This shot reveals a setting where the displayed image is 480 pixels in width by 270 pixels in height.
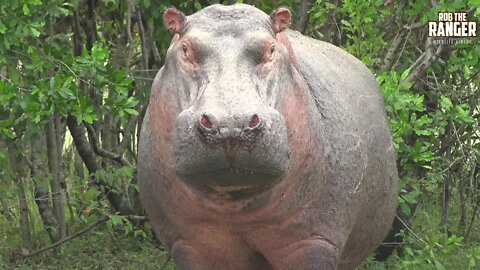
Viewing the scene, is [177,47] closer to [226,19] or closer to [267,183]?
[226,19]

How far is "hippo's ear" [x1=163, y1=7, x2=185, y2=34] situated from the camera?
3693mm

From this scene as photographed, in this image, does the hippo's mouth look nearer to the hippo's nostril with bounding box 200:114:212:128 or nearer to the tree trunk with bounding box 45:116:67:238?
the hippo's nostril with bounding box 200:114:212:128

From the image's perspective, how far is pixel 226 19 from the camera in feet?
11.7

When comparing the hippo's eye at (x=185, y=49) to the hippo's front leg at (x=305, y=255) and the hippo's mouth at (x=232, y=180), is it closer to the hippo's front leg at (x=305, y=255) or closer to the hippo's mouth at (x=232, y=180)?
the hippo's mouth at (x=232, y=180)

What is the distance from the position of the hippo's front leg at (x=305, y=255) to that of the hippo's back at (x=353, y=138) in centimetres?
15

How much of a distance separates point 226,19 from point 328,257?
966mm

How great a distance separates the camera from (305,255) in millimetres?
3881

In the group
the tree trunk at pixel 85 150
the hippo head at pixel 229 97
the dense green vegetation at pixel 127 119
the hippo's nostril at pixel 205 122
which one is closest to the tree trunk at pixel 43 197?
the dense green vegetation at pixel 127 119

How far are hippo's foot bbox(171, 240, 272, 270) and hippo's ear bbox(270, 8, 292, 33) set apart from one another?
797 millimetres

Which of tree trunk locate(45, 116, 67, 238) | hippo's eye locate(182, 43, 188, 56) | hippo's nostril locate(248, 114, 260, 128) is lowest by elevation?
tree trunk locate(45, 116, 67, 238)

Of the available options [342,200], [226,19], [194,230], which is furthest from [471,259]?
[226,19]

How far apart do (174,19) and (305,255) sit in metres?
0.95

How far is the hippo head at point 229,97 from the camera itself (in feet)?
10.3

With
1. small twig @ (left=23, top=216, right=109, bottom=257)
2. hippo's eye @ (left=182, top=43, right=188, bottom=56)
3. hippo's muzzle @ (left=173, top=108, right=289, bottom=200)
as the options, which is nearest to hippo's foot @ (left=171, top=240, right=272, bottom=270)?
hippo's muzzle @ (left=173, top=108, right=289, bottom=200)
